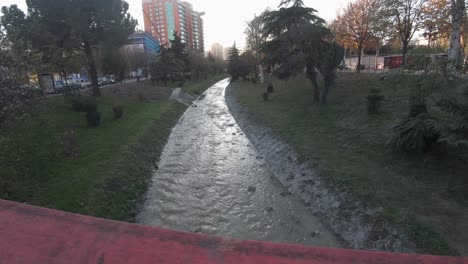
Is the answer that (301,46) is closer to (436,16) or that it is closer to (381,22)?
(381,22)

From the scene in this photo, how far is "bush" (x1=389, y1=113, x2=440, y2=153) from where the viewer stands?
8.94 m

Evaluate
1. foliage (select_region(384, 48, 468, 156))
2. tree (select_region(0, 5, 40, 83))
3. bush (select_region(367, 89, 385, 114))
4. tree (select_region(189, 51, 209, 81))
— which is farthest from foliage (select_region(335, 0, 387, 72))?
tree (select_region(189, 51, 209, 81))

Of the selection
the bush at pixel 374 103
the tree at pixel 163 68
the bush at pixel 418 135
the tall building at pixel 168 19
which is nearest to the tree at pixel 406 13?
the bush at pixel 374 103

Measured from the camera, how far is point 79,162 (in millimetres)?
11188

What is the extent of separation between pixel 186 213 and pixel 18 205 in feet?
25.1

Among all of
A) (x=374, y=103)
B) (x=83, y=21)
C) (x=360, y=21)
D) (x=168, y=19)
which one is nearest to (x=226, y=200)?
(x=374, y=103)

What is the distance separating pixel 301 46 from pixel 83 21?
17139 millimetres

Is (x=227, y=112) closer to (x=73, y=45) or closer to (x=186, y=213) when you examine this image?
(x=73, y=45)

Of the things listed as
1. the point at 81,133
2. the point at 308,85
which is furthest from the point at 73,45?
the point at 308,85

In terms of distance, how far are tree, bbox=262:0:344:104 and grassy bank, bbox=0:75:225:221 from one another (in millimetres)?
11014

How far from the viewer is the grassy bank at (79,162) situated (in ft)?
28.0

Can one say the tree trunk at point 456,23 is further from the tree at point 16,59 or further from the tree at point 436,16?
the tree at point 16,59

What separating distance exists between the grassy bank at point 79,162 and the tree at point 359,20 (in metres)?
26.7

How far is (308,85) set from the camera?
1105 inches
